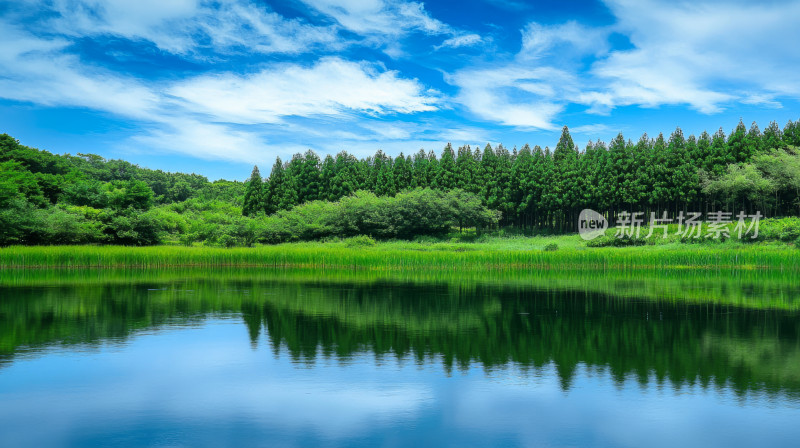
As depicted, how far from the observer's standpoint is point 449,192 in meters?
54.2

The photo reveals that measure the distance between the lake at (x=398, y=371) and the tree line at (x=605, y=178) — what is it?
36.7 meters

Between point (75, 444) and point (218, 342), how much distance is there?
17.5 feet

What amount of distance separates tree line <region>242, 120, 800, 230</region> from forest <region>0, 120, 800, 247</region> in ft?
0.40

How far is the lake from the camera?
649 centimetres

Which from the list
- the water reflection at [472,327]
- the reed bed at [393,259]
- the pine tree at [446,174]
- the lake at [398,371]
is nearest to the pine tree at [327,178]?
the pine tree at [446,174]

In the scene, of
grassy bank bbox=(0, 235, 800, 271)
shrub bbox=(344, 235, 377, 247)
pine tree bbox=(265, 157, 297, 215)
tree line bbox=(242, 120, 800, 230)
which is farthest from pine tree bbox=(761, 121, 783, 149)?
pine tree bbox=(265, 157, 297, 215)

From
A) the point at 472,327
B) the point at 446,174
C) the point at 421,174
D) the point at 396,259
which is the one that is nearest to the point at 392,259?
the point at 396,259

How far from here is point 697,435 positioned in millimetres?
6414

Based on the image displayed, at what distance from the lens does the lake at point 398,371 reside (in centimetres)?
649

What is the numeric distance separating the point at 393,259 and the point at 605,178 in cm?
2951

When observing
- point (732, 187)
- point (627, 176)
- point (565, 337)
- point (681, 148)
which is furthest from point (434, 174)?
point (565, 337)

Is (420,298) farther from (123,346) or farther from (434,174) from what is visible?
(434,174)

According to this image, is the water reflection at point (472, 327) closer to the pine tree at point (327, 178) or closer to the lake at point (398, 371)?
the lake at point (398, 371)

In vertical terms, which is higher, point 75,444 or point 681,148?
point 681,148
